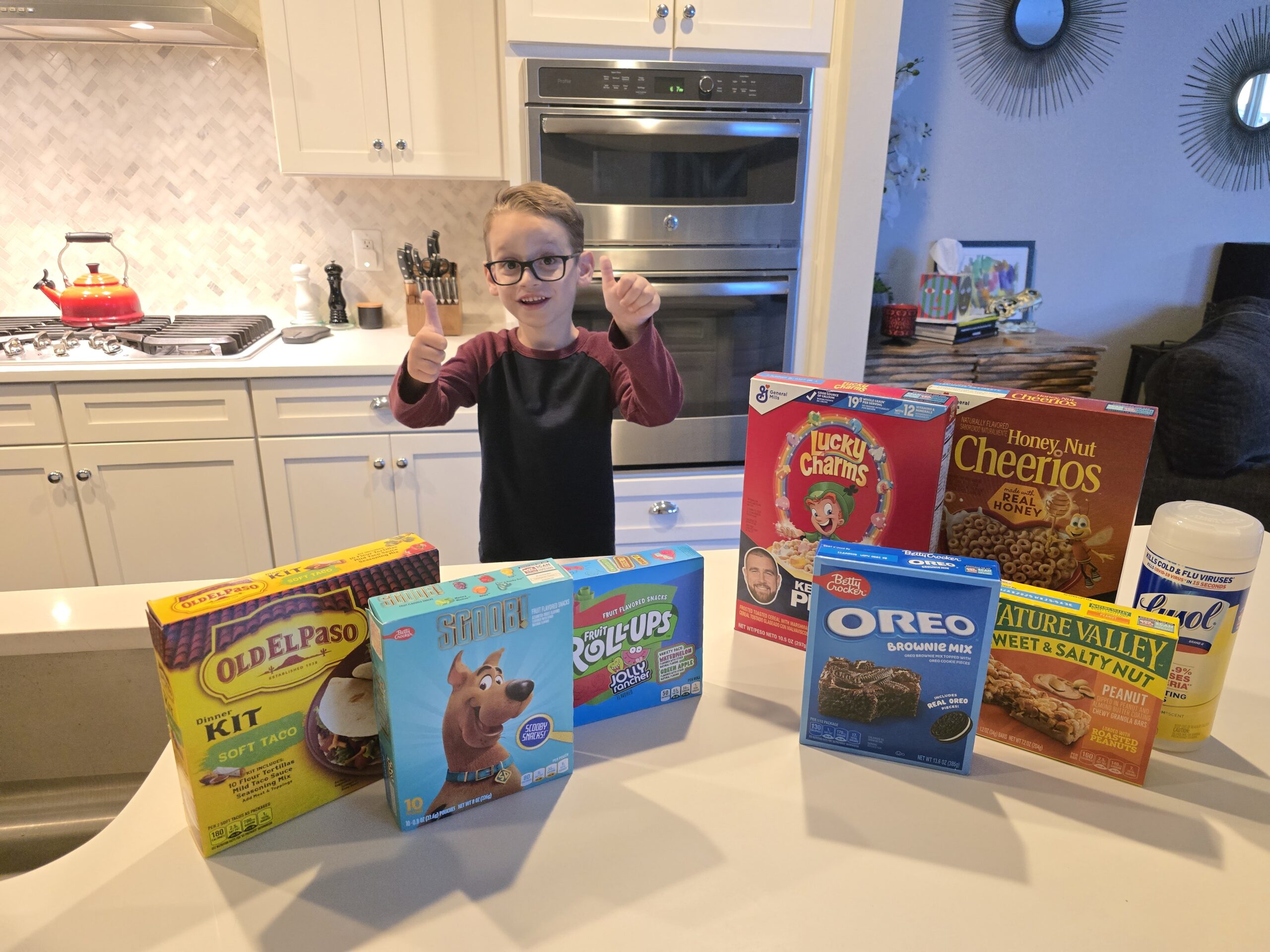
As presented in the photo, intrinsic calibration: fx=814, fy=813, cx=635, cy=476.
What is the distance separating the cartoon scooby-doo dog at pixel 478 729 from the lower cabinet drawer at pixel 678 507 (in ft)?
5.39

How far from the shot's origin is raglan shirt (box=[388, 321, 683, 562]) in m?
1.38

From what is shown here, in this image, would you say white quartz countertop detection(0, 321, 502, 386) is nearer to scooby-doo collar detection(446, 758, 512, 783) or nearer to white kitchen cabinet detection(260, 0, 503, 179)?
white kitchen cabinet detection(260, 0, 503, 179)

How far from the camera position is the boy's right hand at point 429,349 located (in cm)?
105

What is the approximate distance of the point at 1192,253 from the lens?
3.53 meters

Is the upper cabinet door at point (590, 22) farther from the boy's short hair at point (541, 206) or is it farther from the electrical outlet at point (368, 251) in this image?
the boy's short hair at point (541, 206)

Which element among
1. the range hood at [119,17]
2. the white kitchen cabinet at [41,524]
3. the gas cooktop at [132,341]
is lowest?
the white kitchen cabinet at [41,524]

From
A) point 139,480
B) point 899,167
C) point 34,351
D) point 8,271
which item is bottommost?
point 139,480

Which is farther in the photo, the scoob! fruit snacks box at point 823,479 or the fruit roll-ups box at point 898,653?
the scoob! fruit snacks box at point 823,479

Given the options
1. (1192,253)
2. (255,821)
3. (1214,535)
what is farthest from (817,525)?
(1192,253)

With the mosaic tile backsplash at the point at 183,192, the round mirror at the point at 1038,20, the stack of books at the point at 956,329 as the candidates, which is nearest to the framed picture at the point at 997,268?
the stack of books at the point at 956,329

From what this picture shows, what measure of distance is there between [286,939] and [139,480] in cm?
207

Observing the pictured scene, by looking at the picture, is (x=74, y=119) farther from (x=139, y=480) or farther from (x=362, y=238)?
(x=139, y=480)

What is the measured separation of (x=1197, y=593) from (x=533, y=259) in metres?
0.87

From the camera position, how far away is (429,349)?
108 centimetres
